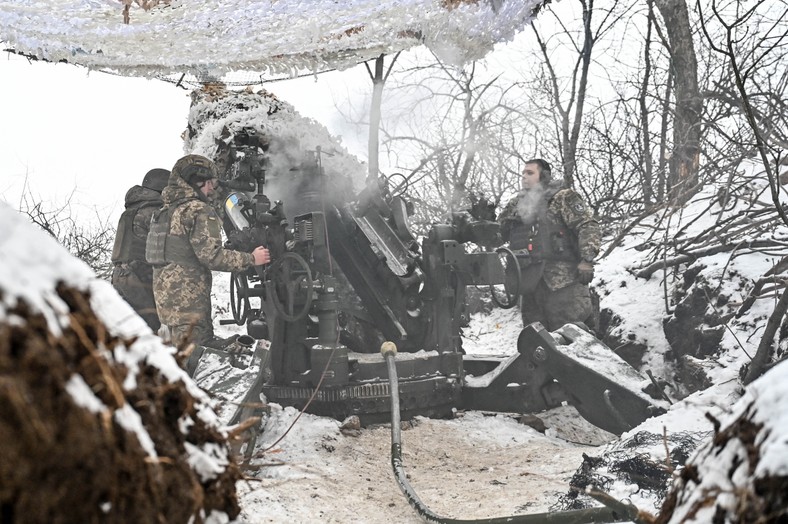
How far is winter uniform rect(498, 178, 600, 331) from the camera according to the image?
25.8 ft

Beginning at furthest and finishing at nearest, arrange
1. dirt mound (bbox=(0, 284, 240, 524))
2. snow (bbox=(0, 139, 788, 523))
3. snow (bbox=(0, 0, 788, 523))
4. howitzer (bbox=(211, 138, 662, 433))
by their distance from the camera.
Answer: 1. howitzer (bbox=(211, 138, 662, 433))
2. snow (bbox=(0, 0, 788, 523))
3. snow (bbox=(0, 139, 788, 523))
4. dirt mound (bbox=(0, 284, 240, 524))

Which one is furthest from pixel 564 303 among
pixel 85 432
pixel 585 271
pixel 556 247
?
pixel 85 432

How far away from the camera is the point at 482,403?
7.12 meters

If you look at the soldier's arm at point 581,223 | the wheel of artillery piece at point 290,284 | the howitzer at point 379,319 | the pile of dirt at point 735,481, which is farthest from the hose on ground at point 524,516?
the soldier's arm at point 581,223

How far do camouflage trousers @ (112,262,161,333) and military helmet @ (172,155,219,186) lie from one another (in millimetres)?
1378

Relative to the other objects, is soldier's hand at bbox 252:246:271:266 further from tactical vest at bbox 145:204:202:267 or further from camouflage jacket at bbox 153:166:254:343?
tactical vest at bbox 145:204:202:267

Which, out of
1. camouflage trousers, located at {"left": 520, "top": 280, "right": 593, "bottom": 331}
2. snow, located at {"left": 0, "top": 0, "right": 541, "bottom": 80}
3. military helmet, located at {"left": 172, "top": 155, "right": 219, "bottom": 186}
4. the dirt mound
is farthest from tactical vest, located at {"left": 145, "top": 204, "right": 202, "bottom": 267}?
the dirt mound

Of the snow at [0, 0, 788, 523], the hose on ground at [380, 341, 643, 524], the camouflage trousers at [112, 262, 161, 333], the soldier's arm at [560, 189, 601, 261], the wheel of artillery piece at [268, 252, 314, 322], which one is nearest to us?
the snow at [0, 0, 788, 523]

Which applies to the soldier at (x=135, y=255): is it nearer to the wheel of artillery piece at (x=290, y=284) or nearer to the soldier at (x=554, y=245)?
the wheel of artillery piece at (x=290, y=284)

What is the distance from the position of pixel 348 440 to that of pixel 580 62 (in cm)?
943

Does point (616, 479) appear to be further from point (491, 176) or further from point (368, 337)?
point (491, 176)

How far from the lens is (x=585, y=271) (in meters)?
7.80

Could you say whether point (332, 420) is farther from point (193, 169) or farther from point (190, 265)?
point (193, 169)

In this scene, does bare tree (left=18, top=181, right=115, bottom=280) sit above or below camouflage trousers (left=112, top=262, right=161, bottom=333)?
above
